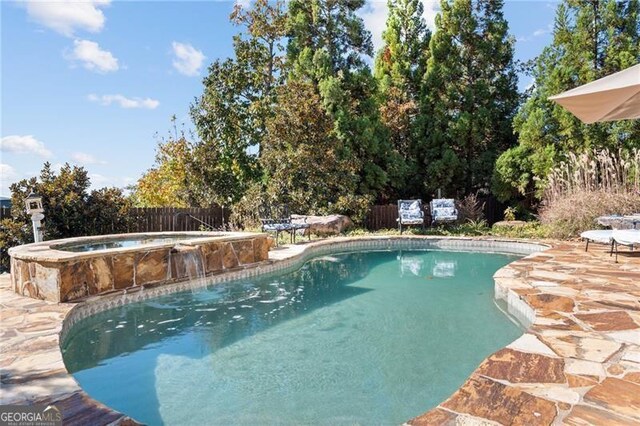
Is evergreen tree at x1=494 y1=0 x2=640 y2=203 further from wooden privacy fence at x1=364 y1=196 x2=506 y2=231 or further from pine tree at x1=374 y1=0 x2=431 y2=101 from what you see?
pine tree at x1=374 y1=0 x2=431 y2=101

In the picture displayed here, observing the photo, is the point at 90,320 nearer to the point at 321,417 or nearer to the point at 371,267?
the point at 321,417

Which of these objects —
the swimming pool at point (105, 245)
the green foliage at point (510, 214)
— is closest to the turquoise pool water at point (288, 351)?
the swimming pool at point (105, 245)

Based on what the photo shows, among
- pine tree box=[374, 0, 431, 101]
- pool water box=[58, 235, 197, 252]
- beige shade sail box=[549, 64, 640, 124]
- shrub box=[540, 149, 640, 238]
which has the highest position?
pine tree box=[374, 0, 431, 101]

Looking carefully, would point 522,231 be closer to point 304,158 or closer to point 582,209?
point 582,209

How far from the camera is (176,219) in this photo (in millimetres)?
12062

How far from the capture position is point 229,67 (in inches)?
627

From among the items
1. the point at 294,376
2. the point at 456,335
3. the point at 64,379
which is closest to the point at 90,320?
the point at 64,379

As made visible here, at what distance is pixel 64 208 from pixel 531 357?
9.08m

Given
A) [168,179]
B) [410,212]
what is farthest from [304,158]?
[168,179]

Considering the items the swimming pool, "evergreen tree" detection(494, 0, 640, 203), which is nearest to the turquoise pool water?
the swimming pool

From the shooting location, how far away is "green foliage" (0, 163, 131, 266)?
25.4ft

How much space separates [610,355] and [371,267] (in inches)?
209

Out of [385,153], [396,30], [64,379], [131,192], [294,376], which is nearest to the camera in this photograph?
[64,379]

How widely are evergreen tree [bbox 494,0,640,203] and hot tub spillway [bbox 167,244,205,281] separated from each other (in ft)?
34.4
